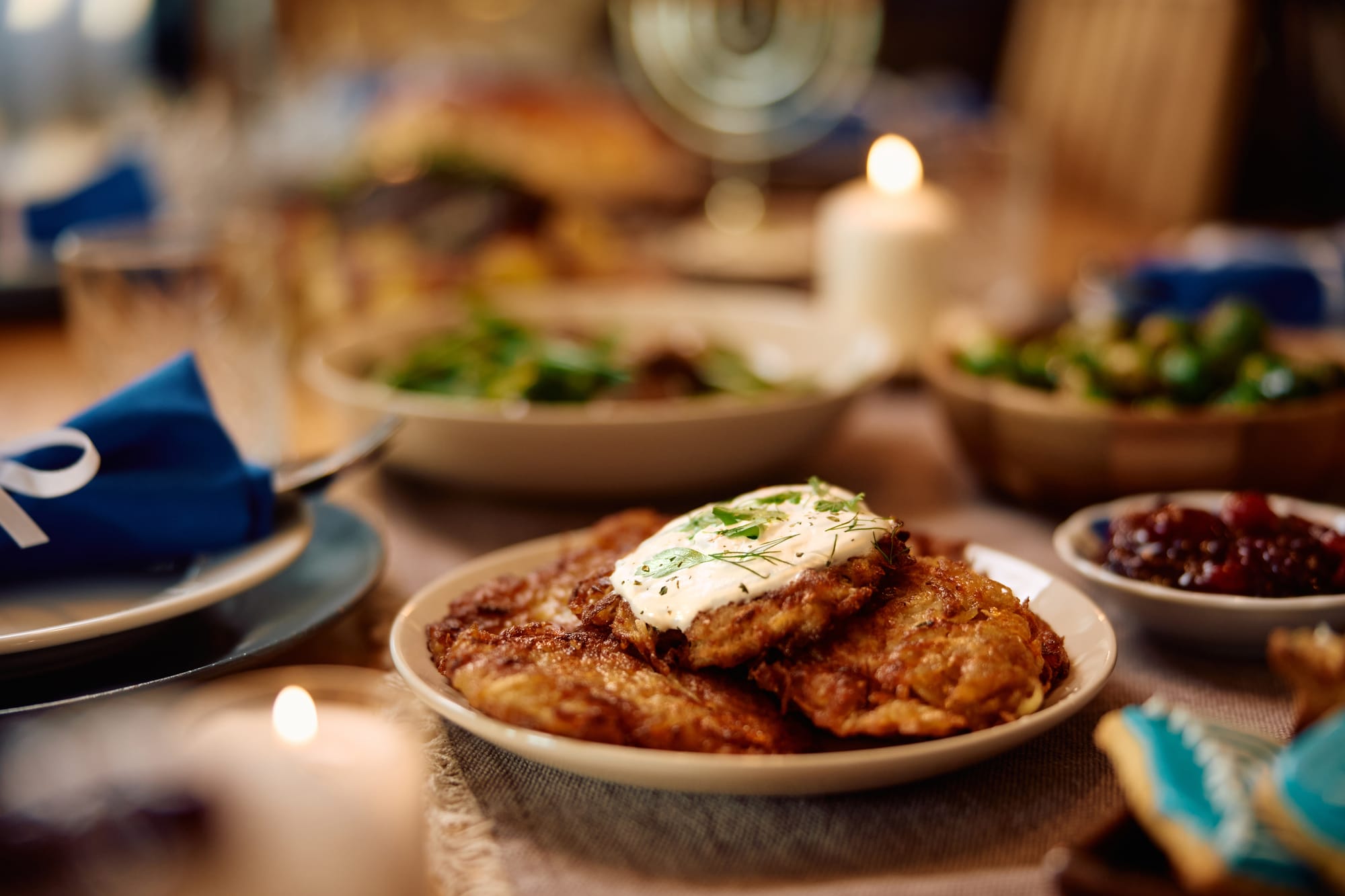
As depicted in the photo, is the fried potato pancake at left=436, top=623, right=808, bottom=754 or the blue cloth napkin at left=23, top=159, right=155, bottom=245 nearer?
the fried potato pancake at left=436, top=623, right=808, bottom=754

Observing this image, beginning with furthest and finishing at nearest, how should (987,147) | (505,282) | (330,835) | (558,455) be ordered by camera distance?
(987,147), (505,282), (558,455), (330,835)

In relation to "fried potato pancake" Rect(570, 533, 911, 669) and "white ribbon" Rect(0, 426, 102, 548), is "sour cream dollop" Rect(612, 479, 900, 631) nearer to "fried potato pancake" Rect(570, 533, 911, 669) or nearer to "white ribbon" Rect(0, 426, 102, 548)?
"fried potato pancake" Rect(570, 533, 911, 669)

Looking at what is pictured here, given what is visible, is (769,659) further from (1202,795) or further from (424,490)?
(424,490)

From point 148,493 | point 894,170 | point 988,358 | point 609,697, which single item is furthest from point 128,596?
point 894,170

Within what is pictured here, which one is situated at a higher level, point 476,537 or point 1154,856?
point 1154,856

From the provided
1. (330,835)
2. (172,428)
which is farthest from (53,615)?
(330,835)

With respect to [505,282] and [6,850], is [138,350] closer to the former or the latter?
[505,282]

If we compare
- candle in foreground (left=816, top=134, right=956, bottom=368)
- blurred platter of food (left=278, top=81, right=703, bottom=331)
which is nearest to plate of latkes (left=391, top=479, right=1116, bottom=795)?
candle in foreground (left=816, top=134, right=956, bottom=368)
